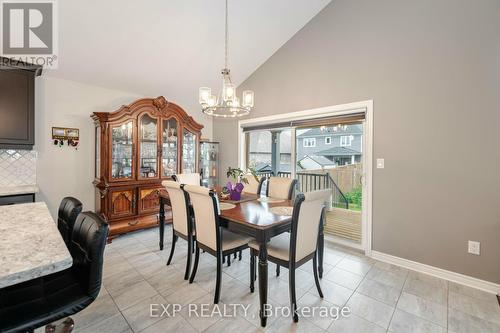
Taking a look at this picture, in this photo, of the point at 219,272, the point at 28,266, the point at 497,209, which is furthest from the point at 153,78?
the point at 497,209

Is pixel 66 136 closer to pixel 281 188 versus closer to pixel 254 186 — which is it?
pixel 254 186

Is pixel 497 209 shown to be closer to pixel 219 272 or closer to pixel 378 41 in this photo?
pixel 378 41

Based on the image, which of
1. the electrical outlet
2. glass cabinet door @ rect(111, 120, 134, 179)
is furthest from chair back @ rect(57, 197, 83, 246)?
the electrical outlet

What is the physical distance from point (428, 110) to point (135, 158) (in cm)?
381

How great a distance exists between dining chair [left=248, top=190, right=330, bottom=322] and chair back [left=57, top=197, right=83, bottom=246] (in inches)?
52.2

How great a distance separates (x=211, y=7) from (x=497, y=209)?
3758mm

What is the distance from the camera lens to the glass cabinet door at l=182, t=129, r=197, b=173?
163 inches

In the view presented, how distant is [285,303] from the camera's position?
1977mm

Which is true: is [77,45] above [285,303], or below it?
above

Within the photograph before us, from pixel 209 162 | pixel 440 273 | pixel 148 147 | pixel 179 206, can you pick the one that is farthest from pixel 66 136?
pixel 440 273

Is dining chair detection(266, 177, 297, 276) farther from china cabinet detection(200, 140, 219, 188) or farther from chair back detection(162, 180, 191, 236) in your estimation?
china cabinet detection(200, 140, 219, 188)

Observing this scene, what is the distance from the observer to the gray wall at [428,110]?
2199 mm

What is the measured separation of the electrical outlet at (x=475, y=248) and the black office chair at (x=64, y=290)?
10.3 ft

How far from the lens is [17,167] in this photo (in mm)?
2975
